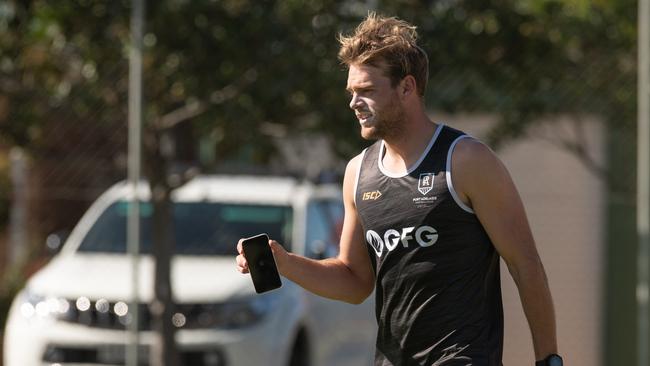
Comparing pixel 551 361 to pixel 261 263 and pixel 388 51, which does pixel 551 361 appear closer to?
pixel 261 263

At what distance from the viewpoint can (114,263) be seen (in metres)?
10.3

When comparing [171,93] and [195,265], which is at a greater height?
[171,93]

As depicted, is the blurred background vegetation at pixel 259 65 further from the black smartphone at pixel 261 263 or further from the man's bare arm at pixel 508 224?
the man's bare arm at pixel 508 224

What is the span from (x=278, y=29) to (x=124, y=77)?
1.19 m

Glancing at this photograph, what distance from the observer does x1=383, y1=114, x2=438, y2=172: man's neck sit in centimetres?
462

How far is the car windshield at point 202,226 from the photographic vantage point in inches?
412

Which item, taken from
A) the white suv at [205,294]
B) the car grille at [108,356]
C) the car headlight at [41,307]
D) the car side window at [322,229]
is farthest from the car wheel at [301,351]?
the car headlight at [41,307]

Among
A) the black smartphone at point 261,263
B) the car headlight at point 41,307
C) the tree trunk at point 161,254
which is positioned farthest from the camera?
the car headlight at point 41,307

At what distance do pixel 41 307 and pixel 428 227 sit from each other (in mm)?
5728

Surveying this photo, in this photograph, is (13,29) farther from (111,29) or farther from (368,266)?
(368,266)

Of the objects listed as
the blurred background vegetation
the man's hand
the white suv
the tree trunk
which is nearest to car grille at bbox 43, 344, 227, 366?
the white suv

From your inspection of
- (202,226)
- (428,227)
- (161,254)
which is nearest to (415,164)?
(428,227)

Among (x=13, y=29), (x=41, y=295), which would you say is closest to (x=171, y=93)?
(x=13, y=29)

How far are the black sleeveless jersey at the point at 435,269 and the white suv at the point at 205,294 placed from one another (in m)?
4.81
